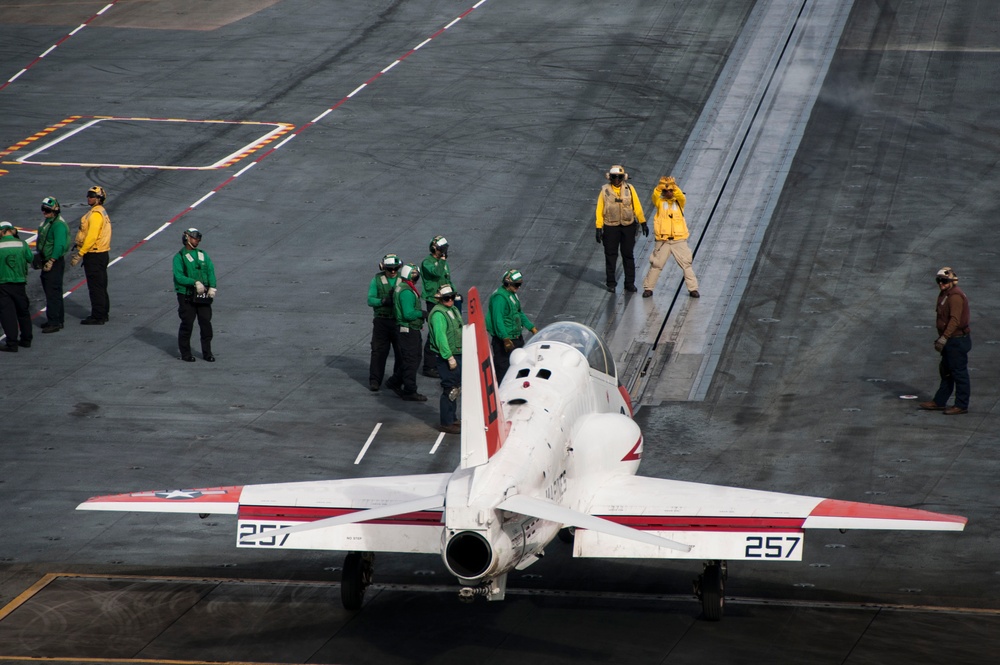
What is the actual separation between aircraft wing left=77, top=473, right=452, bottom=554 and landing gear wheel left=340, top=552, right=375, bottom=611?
86 cm

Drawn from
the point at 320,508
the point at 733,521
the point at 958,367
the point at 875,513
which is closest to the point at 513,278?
the point at 958,367

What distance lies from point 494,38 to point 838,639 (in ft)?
96.1

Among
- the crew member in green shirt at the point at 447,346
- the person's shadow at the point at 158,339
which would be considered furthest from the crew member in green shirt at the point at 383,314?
the person's shadow at the point at 158,339

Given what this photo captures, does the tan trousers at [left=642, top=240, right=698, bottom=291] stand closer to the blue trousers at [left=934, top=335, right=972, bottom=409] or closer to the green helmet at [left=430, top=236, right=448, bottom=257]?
the green helmet at [left=430, top=236, right=448, bottom=257]

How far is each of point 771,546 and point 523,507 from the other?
283 cm

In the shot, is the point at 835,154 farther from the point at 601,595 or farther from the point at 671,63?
the point at 601,595

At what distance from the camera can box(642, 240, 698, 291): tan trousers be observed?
25922 mm

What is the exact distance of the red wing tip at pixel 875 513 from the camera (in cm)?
1377

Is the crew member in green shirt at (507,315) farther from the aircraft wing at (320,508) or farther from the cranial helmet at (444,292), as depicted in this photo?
the aircraft wing at (320,508)

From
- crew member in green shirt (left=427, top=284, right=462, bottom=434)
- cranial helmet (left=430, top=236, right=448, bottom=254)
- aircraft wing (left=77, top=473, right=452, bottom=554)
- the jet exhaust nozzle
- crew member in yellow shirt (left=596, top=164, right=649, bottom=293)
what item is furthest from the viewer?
crew member in yellow shirt (left=596, top=164, right=649, bottom=293)

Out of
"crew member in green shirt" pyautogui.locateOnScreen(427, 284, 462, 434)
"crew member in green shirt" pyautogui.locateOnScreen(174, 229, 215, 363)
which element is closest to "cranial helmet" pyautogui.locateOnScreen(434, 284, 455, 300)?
"crew member in green shirt" pyautogui.locateOnScreen(427, 284, 462, 434)

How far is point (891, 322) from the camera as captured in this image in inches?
971

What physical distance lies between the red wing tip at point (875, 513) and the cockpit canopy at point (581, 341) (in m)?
4.05

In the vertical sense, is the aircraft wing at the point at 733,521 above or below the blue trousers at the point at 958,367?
above
